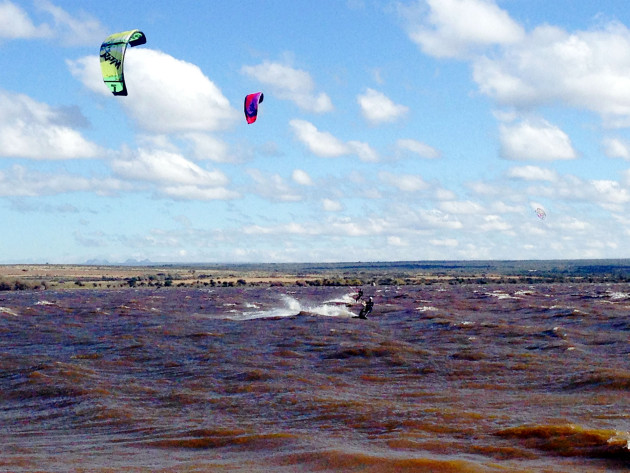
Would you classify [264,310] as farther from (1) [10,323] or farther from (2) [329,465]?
(2) [329,465]

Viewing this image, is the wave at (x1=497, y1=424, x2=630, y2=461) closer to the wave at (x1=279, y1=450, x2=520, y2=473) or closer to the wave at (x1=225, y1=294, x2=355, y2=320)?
the wave at (x1=279, y1=450, x2=520, y2=473)

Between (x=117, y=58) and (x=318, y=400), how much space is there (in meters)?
17.3

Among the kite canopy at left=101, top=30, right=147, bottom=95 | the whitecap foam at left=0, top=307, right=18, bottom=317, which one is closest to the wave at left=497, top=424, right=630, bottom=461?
the kite canopy at left=101, top=30, right=147, bottom=95

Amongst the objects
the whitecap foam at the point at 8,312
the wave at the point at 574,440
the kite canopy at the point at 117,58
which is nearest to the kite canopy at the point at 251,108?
the kite canopy at the point at 117,58

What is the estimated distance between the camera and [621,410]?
1583 centimetres

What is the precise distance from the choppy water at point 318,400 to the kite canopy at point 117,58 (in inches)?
404

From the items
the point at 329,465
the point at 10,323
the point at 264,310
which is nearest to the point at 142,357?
the point at 329,465

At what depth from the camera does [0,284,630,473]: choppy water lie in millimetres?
12336

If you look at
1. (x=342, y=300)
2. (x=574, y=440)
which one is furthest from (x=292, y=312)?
(x=574, y=440)

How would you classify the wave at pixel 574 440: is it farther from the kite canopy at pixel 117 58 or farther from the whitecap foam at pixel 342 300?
the whitecap foam at pixel 342 300

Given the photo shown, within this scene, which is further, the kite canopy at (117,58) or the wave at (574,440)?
the kite canopy at (117,58)

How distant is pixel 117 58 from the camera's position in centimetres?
2838

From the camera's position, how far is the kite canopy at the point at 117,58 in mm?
27797

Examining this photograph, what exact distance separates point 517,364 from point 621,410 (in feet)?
23.6
